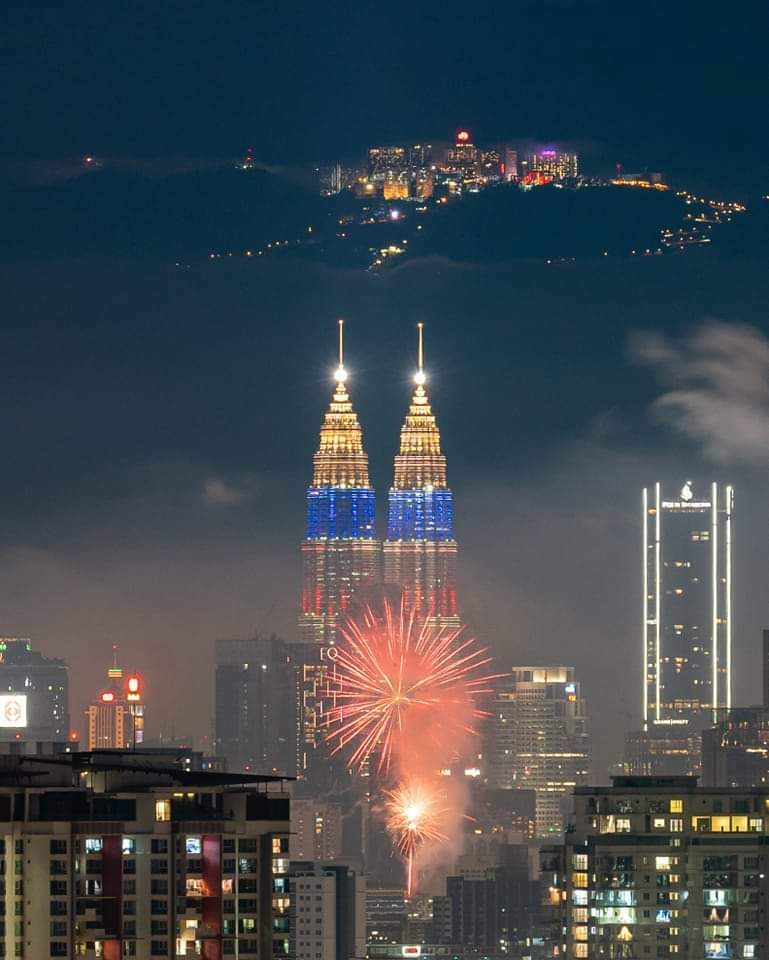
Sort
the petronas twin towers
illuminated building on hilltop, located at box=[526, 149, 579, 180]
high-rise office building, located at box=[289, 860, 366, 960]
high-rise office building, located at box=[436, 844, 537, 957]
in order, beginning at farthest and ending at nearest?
the petronas twin towers < illuminated building on hilltop, located at box=[526, 149, 579, 180] < high-rise office building, located at box=[436, 844, 537, 957] < high-rise office building, located at box=[289, 860, 366, 960]

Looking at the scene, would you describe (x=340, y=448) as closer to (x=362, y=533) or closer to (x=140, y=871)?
(x=362, y=533)

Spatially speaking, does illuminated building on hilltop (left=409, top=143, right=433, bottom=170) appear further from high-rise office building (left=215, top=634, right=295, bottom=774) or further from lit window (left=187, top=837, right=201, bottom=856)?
lit window (left=187, top=837, right=201, bottom=856)

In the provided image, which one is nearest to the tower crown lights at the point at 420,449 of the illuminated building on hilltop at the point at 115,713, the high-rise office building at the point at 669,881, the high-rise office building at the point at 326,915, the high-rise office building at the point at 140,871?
the illuminated building on hilltop at the point at 115,713

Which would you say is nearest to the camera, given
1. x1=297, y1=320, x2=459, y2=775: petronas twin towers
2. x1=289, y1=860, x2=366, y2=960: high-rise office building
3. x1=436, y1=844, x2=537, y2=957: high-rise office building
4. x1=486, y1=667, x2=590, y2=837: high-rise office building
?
x1=289, y1=860, x2=366, y2=960: high-rise office building

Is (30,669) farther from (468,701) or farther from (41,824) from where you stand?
(41,824)

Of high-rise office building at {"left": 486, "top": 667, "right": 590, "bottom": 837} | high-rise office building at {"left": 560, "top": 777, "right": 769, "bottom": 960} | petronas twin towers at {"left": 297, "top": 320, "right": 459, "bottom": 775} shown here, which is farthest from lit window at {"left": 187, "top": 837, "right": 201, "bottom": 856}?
petronas twin towers at {"left": 297, "top": 320, "right": 459, "bottom": 775}

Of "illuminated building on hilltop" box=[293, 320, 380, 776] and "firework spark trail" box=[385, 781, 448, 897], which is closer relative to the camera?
"firework spark trail" box=[385, 781, 448, 897]

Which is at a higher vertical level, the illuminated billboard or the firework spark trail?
the illuminated billboard
